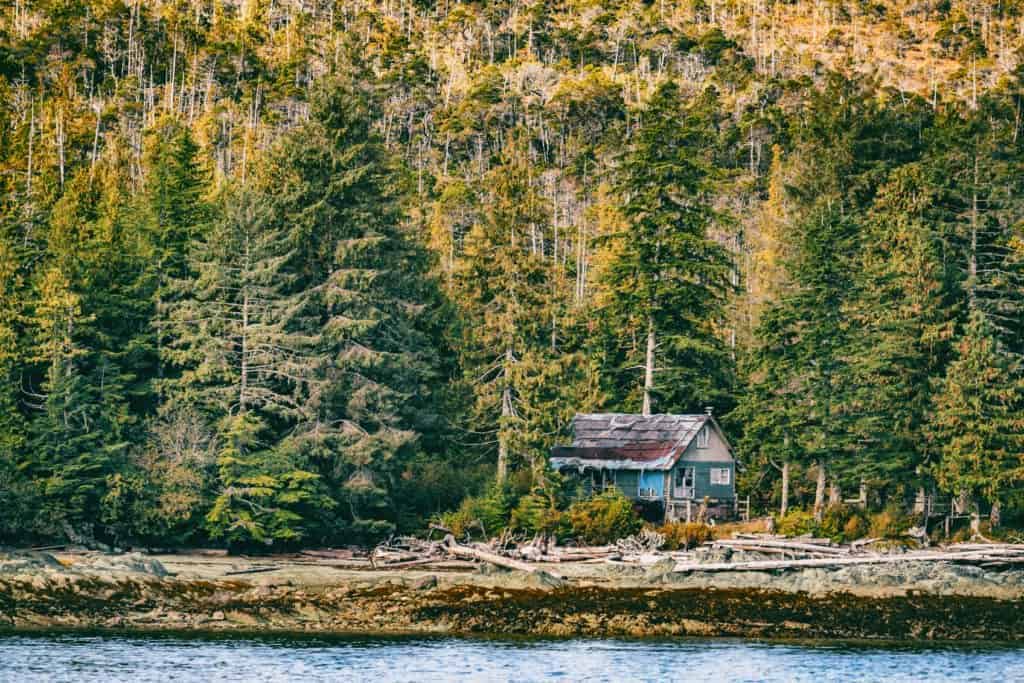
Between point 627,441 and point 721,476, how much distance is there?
3.96 m

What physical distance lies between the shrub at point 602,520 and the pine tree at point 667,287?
1008 cm

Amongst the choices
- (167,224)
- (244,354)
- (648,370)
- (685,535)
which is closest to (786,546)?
(685,535)

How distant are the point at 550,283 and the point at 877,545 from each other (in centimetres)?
1601

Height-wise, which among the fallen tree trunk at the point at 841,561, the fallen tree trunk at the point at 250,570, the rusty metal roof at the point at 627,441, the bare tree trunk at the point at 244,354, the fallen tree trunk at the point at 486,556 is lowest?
the fallen tree trunk at the point at 250,570

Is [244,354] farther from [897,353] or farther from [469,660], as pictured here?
[897,353]

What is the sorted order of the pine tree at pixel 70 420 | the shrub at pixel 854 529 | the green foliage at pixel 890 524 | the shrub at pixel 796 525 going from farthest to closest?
the shrub at pixel 796 525 → the shrub at pixel 854 529 → the green foliage at pixel 890 524 → the pine tree at pixel 70 420

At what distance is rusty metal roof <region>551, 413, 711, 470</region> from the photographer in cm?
5791

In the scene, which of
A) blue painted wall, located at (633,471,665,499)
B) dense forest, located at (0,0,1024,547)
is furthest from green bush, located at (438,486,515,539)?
blue painted wall, located at (633,471,665,499)

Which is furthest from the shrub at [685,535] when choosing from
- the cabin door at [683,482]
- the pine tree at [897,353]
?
the pine tree at [897,353]

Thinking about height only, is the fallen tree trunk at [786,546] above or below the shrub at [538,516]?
below

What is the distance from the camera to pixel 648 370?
63.8m

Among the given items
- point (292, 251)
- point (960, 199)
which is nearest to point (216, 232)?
point (292, 251)

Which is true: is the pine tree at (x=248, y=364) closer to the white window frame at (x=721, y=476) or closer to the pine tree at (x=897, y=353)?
the white window frame at (x=721, y=476)

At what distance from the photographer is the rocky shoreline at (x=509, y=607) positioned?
3669cm
